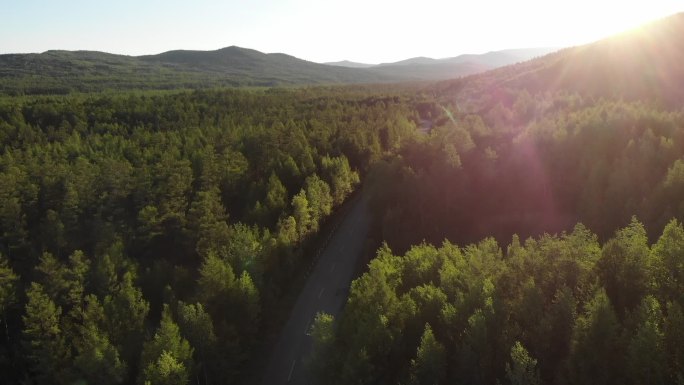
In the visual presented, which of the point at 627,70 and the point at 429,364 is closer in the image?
the point at 429,364

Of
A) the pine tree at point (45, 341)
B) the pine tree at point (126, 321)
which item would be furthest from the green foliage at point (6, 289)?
the pine tree at point (126, 321)

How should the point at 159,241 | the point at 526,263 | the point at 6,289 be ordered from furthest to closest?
the point at 159,241, the point at 6,289, the point at 526,263

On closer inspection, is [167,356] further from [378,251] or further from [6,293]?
[6,293]

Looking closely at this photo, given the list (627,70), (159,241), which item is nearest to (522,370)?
(159,241)

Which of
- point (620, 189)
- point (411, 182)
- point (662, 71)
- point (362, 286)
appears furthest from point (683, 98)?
point (362, 286)

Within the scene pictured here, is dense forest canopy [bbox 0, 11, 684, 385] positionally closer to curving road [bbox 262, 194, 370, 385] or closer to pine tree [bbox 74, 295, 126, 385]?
pine tree [bbox 74, 295, 126, 385]

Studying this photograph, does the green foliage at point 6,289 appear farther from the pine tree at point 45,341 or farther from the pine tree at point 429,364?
the pine tree at point 429,364

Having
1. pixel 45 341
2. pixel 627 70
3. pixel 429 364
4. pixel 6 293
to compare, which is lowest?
pixel 45 341
